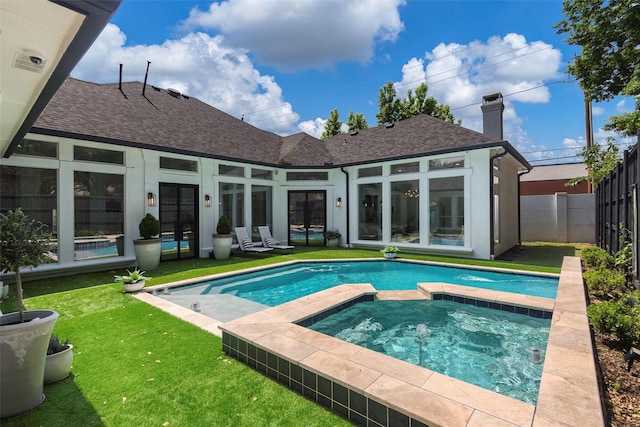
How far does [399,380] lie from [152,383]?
2.46 meters

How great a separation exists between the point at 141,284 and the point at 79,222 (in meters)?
3.58

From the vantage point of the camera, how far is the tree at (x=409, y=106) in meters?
25.6

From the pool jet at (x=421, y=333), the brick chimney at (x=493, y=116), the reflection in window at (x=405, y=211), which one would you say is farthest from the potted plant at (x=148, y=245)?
the brick chimney at (x=493, y=116)

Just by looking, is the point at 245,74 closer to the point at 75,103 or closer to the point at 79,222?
the point at 75,103

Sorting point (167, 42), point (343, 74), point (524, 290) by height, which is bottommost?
point (524, 290)

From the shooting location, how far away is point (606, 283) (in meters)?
5.63

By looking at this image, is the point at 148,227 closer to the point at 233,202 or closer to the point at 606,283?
the point at 233,202

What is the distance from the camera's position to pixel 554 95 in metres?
22.1

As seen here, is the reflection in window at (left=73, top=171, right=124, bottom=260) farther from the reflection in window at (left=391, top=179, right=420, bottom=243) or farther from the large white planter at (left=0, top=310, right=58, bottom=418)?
the reflection in window at (left=391, top=179, right=420, bottom=243)

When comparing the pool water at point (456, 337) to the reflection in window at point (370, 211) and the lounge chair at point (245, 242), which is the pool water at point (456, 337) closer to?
the lounge chair at point (245, 242)

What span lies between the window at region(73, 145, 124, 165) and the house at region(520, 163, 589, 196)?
93.6 feet

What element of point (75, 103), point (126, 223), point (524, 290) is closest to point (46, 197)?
point (126, 223)

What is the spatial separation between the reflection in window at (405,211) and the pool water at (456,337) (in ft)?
20.4

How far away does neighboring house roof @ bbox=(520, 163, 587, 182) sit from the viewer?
25.5m
